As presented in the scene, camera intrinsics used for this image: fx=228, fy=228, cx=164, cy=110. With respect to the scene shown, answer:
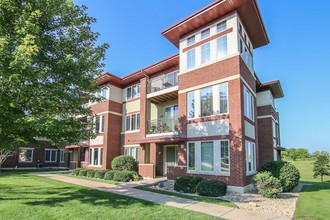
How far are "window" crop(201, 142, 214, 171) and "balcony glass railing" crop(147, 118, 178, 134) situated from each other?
12.2 ft

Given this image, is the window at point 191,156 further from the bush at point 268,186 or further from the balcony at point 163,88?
the balcony at point 163,88

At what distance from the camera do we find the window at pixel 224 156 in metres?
13.4

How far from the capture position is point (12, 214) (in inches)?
309

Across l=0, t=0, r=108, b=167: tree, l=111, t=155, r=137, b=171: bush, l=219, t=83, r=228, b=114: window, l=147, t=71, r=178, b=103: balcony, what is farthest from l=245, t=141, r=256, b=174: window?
l=111, t=155, r=137, b=171: bush

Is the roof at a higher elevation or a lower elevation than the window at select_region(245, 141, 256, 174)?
higher

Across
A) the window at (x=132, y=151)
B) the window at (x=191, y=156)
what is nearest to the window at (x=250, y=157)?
the window at (x=191, y=156)

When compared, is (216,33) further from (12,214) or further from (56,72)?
(12,214)

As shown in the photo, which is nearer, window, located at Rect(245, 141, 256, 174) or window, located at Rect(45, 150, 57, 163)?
window, located at Rect(245, 141, 256, 174)

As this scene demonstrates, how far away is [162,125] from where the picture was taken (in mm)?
19172

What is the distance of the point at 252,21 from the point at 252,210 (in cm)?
1225

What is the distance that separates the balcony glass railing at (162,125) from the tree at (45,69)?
8390 millimetres

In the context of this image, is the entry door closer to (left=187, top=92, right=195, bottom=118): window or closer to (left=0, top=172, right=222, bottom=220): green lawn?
(left=187, top=92, right=195, bottom=118): window

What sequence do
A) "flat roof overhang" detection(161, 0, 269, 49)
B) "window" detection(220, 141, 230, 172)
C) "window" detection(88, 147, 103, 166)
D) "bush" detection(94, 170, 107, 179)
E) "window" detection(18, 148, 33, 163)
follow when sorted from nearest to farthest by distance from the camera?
"window" detection(220, 141, 230, 172) → "flat roof overhang" detection(161, 0, 269, 49) → "bush" detection(94, 170, 107, 179) → "window" detection(88, 147, 103, 166) → "window" detection(18, 148, 33, 163)

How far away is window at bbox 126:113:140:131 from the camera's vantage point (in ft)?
74.1
